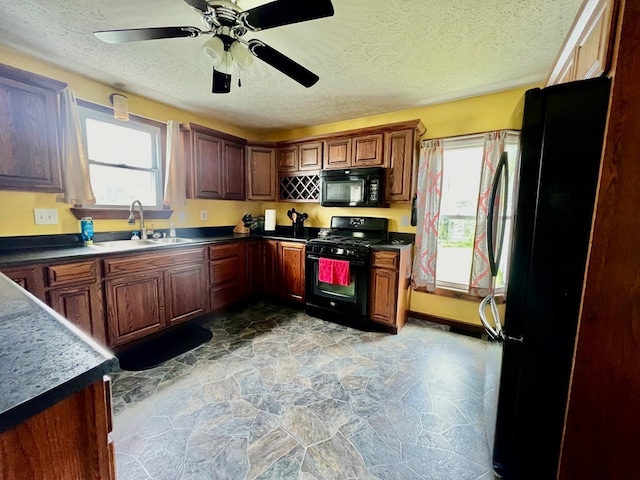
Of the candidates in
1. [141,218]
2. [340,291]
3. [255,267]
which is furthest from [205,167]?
[340,291]

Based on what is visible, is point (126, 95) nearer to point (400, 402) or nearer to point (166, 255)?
point (166, 255)

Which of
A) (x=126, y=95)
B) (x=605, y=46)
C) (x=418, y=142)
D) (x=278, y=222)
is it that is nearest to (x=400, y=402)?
(x=605, y=46)

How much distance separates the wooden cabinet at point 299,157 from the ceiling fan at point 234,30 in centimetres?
158

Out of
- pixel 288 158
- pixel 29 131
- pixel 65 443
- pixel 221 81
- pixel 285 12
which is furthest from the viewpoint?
pixel 288 158

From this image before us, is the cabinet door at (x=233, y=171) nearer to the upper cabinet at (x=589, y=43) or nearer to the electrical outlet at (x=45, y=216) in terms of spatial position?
the electrical outlet at (x=45, y=216)

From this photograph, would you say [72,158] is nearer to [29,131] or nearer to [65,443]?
[29,131]

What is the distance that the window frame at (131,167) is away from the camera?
7.90 feet

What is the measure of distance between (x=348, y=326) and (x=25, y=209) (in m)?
3.09

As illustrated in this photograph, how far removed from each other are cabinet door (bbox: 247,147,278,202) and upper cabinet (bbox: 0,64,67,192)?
193cm

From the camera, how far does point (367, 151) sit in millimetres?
3029

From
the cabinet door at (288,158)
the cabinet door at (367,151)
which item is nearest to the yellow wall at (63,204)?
the cabinet door at (288,158)

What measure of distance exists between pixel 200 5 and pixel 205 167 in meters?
2.08

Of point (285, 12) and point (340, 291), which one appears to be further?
point (340, 291)

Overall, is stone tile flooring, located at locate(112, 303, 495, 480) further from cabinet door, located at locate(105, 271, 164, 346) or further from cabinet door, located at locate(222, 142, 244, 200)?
cabinet door, located at locate(222, 142, 244, 200)
